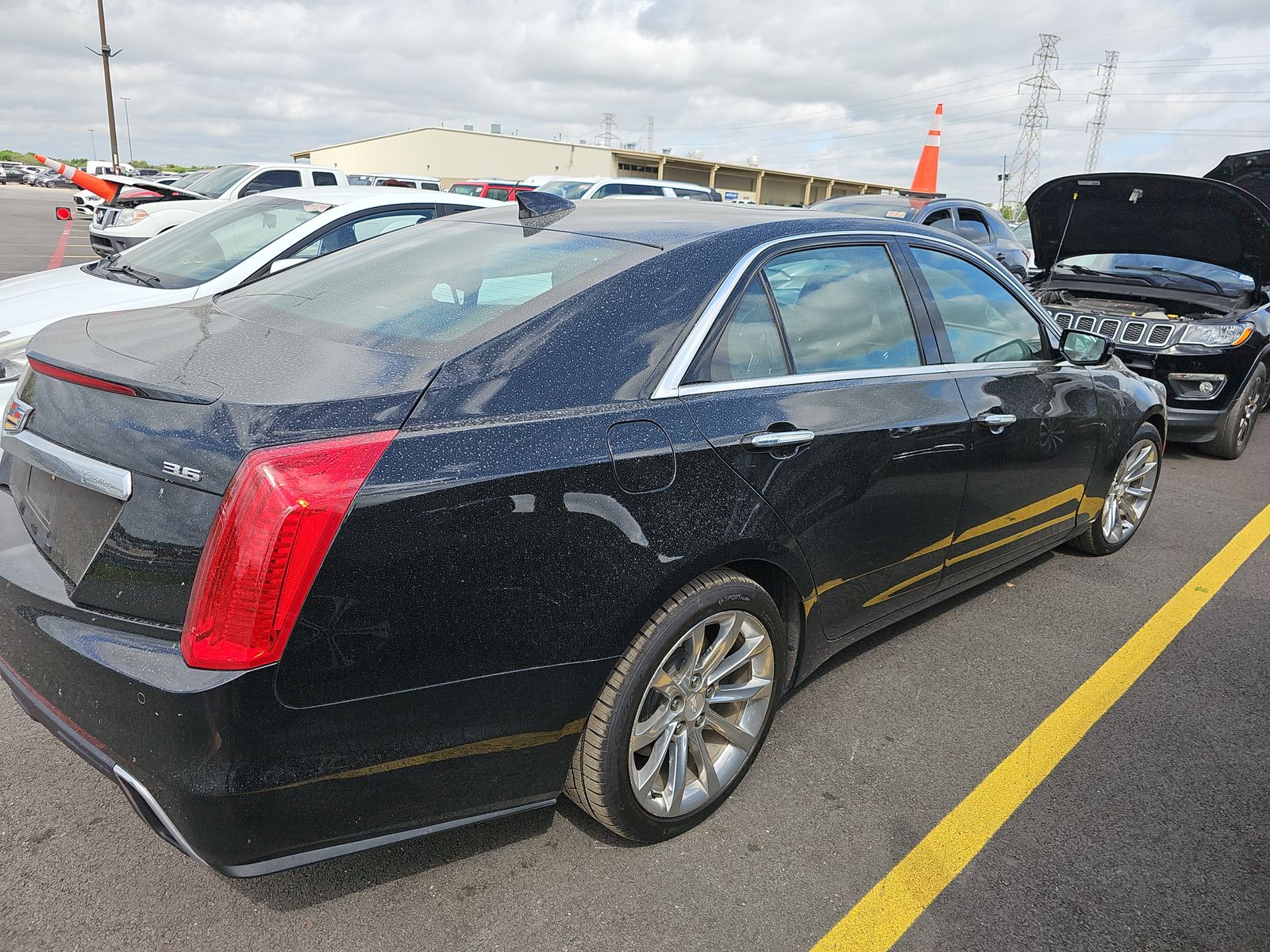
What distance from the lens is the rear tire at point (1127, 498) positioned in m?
4.56

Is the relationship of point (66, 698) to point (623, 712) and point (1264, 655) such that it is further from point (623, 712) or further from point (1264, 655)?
point (1264, 655)

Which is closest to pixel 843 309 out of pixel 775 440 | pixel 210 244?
pixel 775 440

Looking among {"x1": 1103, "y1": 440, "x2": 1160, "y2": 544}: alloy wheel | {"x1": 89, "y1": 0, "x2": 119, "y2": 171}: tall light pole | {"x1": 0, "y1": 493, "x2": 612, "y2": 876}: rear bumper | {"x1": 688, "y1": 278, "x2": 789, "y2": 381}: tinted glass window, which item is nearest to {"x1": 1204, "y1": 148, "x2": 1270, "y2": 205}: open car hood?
{"x1": 1103, "y1": 440, "x2": 1160, "y2": 544}: alloy wheel

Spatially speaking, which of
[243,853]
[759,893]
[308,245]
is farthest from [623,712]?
[308,245]

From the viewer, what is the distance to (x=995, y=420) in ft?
10.6

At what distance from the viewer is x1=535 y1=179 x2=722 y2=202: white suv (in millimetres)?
16250

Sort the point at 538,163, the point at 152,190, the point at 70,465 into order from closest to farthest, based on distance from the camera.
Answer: the point at 70,465, the point at 152,190, the point at 538,163

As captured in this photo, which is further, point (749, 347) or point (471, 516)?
point (749, 347)

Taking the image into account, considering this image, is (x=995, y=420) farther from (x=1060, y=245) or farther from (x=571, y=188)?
(x=571, y=188)

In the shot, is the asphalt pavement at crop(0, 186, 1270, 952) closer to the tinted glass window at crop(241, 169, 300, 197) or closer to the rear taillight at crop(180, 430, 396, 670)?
the rear taillight at crop(180, 430, 396, 670)

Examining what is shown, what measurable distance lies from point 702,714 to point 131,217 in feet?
29.5

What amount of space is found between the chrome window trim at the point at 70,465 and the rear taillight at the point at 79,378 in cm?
15

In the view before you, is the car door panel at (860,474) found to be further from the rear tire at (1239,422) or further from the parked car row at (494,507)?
the rear tire at (1239,422)

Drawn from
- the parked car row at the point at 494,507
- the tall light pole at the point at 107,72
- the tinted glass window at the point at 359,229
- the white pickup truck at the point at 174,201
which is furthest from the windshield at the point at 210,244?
the tall light pole at the point at 107,72
